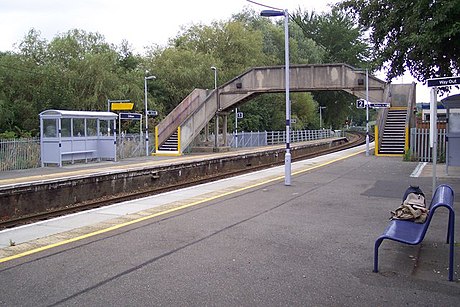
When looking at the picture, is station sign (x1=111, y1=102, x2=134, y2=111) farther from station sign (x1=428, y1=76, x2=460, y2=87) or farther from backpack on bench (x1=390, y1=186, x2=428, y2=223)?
backpack on bench (x1=390, y1=186, x2=428, y2=223)

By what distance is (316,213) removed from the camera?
966cm

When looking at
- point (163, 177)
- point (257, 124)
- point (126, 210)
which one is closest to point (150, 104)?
point (257, 124)

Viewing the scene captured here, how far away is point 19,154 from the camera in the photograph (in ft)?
71.9

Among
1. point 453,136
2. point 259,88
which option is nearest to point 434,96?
point 453,136

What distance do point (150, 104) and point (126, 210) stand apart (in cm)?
3424

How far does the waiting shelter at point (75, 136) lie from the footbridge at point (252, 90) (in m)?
7.31

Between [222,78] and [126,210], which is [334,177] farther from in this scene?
[222,78]

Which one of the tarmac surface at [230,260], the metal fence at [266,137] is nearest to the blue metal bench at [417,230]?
the tarmac surface at [230,260]

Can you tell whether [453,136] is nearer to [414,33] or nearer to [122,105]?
[414,33]

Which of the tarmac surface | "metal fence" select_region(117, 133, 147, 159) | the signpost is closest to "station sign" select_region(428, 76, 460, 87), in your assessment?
the signpost

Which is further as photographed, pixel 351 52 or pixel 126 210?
pixel 351 52

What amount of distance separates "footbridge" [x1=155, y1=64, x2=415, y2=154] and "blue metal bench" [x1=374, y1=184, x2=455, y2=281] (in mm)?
26564

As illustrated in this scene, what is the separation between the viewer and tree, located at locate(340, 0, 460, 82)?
11.5 m

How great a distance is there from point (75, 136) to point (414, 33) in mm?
17209
